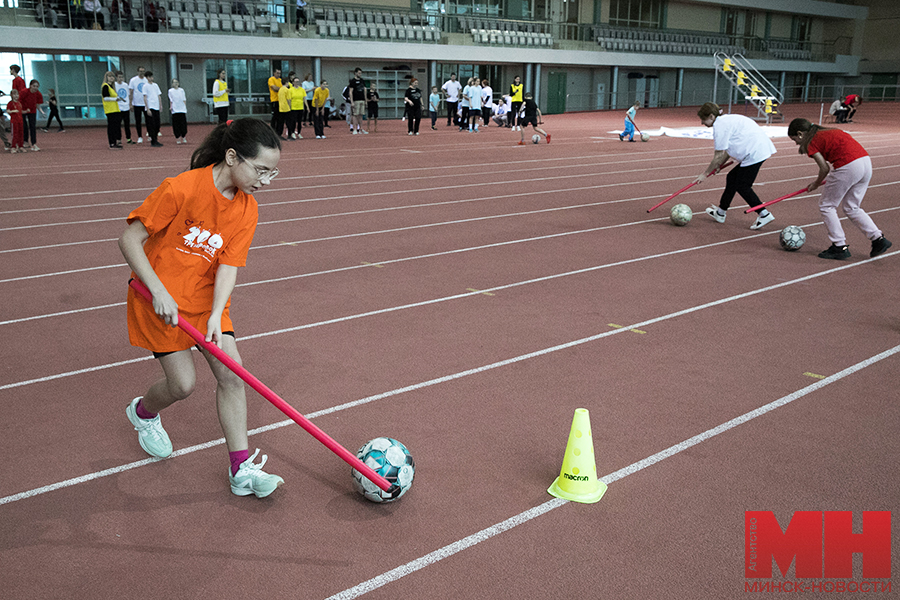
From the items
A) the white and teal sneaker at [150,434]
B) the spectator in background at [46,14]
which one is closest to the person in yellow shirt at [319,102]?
the spectator in background at [46,14]

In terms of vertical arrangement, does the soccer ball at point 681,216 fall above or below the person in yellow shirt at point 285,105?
below

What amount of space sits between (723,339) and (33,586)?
4.90 metres

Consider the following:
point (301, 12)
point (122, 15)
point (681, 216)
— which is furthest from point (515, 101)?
point (681, 216)

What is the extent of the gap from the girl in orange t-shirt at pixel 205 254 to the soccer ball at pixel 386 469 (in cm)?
43

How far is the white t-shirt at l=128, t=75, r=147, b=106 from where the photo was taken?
19562 mm

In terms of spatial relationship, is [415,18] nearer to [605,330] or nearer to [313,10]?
[313,10]

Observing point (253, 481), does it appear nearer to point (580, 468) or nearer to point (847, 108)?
point (580, 468)

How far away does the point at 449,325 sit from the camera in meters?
6.19

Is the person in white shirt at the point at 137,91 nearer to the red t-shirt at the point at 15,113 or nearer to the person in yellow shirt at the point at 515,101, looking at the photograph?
the red t-shirt at the point at 15,113

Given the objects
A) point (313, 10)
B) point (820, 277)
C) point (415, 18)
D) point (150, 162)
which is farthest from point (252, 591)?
point (415, 18)

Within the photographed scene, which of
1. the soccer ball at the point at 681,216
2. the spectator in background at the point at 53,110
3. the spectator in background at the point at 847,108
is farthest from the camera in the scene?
the spectator in background at the point at 847,108

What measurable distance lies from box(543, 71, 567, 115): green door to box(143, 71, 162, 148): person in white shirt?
27.1 metres

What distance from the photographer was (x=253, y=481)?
3.57 metres

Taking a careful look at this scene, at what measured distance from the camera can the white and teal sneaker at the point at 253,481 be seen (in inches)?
140
